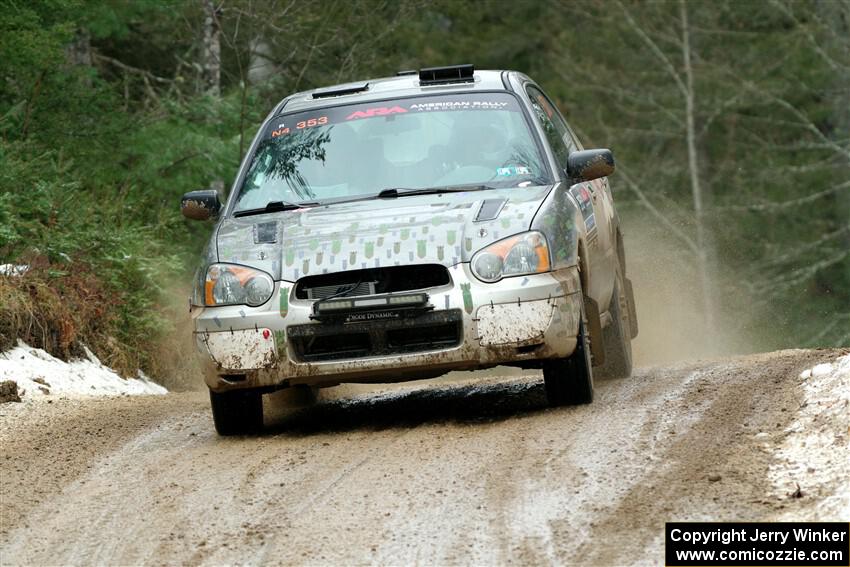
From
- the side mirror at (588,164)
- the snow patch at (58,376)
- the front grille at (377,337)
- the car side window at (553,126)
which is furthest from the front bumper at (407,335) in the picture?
the snow patch at (58,376)

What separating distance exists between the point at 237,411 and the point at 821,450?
3209mm

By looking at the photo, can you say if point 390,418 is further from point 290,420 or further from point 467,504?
point 467,504

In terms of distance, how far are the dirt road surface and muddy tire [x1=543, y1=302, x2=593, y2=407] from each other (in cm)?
12

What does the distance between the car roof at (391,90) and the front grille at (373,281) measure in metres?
1.86

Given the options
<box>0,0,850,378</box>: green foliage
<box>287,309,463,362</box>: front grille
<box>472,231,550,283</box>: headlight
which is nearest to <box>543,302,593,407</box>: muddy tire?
<box>472,231,550,283</box>: headlight

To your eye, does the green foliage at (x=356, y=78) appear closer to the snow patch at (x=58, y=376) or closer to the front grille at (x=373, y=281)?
the snow patch at (x=58, y=376)

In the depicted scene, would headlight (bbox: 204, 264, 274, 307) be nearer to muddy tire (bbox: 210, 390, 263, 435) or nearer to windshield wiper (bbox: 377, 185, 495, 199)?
muddy tire (bbox: 210, 390, 263, 435)

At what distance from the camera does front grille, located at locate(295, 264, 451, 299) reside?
706cm

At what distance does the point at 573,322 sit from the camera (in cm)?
717

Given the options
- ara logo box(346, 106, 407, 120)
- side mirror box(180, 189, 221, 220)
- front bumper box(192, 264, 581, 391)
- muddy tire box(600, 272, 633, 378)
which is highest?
ara logo box(346, 106, 407, 120)

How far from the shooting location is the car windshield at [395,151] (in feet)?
26.4

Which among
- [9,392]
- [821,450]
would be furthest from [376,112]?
[821,450]

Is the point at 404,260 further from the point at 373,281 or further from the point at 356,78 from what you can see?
the point at 356,78

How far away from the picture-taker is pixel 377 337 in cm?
707
